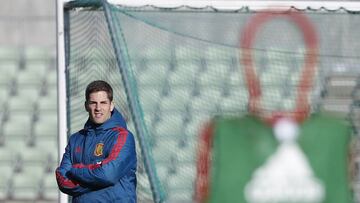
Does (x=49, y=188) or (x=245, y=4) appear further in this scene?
(x=49, y=188)

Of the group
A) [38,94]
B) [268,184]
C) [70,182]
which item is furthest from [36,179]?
[70,182]

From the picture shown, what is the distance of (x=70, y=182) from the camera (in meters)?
3.69

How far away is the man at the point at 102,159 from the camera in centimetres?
356

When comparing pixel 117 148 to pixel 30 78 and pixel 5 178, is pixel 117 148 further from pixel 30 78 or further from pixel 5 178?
pixel 30 78

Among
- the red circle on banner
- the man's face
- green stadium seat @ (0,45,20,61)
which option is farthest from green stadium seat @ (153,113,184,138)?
green stadium seat @ (0,45,20,61)

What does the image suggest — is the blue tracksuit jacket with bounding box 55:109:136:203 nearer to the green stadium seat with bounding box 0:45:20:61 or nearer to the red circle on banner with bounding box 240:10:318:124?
the red circle on banner with bounding box 240:10:318:124

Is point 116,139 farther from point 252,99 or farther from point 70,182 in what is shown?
point 252,99

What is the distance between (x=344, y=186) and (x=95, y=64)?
1.56m

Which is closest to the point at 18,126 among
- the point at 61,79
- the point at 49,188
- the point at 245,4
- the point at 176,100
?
the point at 49,188

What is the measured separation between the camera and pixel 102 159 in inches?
143

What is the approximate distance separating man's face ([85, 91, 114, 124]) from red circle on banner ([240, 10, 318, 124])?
1864 mm

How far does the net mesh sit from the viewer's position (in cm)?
533

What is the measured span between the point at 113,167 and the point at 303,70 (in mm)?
2291

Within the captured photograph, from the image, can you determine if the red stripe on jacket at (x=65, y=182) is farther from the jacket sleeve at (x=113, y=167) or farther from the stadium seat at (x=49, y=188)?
the stadium seat at (x=49, y=188)
